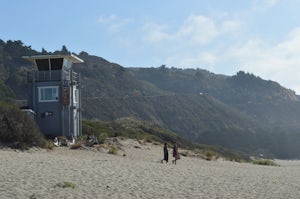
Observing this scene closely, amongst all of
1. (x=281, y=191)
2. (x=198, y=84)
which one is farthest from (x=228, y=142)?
(x=198, y=84)

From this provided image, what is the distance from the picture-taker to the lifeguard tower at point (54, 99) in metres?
30.9

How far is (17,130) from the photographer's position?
79.6ft

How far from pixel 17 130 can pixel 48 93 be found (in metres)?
7.39

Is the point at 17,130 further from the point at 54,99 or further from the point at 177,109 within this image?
the point at 177,109

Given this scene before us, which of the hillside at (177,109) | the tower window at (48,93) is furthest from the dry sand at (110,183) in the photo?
the hillside at (177,109)

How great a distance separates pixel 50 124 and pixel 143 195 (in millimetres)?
19338

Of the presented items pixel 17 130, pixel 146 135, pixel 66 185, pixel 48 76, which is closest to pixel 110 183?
pixel 66 185

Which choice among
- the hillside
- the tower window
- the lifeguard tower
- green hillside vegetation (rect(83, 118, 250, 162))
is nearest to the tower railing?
the lifeguard tower

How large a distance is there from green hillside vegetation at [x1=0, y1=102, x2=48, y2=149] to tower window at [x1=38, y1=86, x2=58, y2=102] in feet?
18.1

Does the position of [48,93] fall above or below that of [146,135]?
above

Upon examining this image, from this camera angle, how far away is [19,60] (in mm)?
97500

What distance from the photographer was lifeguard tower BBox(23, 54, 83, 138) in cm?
3094

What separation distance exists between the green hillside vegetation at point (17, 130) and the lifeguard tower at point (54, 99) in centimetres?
530

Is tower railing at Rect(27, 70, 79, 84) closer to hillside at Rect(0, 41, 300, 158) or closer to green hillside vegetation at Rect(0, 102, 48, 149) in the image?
green hillside vegetation at Rect(0, 102, 48, 149)
